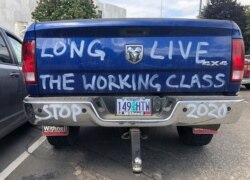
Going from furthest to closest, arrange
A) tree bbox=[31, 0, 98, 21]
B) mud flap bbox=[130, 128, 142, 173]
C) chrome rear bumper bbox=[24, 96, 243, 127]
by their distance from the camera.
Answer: tree bbox=[31, 0, 98, 21]
chrome rear bumper bbox=[24, 96, 243, 127]
mud flap bbox=[130, 128, 142, 173]

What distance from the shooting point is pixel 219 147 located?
541cm

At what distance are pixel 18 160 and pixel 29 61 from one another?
1.53 meters

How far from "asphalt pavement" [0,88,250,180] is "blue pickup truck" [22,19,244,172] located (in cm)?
71

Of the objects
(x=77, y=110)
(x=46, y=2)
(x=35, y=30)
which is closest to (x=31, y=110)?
(x=77, y=110)

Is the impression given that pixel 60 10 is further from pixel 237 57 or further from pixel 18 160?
pixel 237 57

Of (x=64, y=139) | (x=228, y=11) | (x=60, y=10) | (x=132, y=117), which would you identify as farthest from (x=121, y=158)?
(x=228, y=11)

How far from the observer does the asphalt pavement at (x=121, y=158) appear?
4340mm

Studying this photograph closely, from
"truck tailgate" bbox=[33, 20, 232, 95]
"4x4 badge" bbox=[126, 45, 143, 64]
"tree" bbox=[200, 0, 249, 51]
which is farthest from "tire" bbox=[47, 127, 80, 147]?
"tree" bbox=[200, 0, 249, 51]

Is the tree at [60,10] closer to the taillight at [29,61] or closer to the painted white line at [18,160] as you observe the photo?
the painted white line at [18,160]

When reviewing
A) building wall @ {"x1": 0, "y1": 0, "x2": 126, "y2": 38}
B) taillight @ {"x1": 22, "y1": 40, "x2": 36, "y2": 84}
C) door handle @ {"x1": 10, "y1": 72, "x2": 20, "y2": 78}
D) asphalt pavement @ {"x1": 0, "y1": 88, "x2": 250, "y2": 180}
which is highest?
building wall @ {"x1": 0, "y1": 0, "x2": 126, "y2": 38}

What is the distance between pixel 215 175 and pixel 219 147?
3.78ft

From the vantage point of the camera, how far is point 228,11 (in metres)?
32.1

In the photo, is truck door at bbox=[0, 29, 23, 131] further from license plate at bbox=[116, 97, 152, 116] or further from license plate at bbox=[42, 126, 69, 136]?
license plate at bbox=[116, 97, 152, 116]

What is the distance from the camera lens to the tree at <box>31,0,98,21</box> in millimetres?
19656
